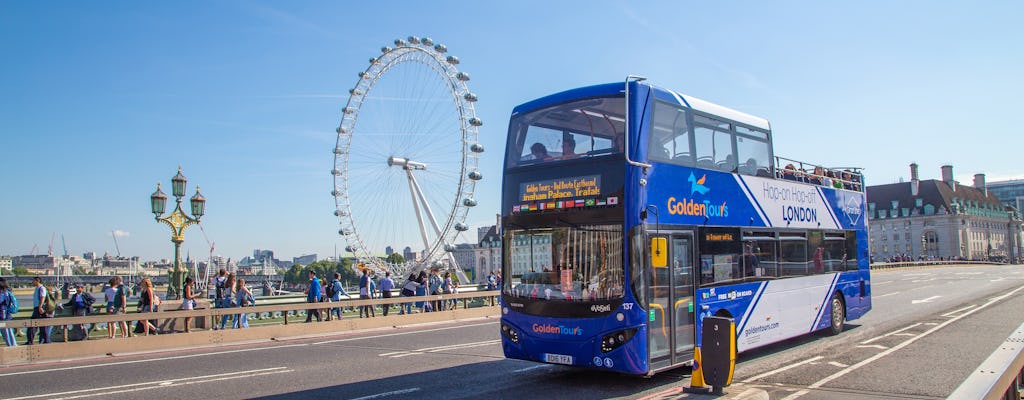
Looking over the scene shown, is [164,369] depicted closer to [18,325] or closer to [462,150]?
[18,325]

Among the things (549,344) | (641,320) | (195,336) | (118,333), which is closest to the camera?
(641,320)

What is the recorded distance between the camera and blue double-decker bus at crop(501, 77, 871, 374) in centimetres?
999

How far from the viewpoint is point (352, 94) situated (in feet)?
147

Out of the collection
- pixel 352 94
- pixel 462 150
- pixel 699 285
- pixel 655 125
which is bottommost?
pixel 699 285

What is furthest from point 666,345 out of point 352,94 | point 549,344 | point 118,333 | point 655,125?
point 352,94

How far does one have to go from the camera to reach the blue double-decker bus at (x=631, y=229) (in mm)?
9992

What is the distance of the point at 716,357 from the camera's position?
909 centimetres

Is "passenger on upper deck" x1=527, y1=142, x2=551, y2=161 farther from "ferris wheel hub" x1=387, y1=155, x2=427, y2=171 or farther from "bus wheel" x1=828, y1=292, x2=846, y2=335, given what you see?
"ferris wheel hub" x1=387, y1=155, x2=427, y2=171

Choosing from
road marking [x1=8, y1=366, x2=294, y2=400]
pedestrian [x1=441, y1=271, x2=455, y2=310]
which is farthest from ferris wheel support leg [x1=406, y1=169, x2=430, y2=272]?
road marking [x1=8, y1=366, x2=294, y2=400]

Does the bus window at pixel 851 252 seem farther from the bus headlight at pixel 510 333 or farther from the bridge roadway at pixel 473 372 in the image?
the bus headlight at pixel 510 333

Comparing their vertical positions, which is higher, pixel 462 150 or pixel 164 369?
pixel 462 150

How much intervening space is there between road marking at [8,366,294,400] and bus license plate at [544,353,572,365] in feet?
16.2

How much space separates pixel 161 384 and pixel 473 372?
16.1ft

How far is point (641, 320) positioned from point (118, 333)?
53.3ft
